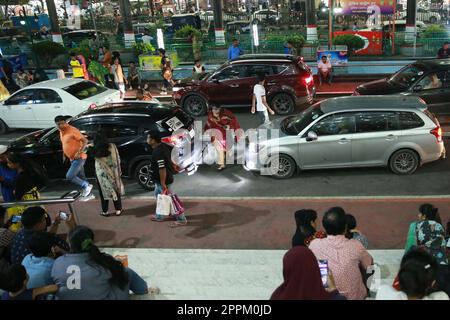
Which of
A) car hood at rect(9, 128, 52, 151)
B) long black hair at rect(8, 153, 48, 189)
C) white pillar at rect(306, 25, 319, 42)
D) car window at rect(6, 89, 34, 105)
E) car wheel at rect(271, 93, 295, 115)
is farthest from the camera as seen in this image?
white pillar at rect(306, 25, 319, 42)

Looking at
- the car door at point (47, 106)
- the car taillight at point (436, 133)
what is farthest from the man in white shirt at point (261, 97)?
the car door at point (47, 106)

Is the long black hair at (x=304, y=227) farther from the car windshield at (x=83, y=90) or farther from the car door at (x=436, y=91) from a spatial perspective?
the car windshield at (x=83, y=90)

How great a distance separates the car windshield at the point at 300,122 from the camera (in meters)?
9.83

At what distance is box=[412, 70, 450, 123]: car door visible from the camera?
12289mm

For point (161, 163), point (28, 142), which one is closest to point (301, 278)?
point (161, 163)

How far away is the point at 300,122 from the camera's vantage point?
33.1ft

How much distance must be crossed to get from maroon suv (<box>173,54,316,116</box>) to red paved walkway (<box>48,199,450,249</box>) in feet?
19.7

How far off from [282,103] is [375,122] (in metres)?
5.12

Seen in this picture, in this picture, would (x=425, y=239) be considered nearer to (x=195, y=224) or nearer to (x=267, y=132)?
(x=195, y=224)

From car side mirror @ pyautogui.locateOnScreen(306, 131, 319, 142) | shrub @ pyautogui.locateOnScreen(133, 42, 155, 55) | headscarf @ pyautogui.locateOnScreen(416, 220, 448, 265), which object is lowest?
headscarf @ pyautogui.locateOnScreen(416, 220, 448, 265)

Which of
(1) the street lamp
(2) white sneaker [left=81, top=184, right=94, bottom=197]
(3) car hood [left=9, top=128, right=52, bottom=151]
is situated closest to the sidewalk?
(2) white sneaker [left=81, top=184, right=94, bottom=197]

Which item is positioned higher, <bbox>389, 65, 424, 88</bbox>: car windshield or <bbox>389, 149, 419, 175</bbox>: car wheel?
<bbox>389, 65, 424, 88</bbox>: car windshield

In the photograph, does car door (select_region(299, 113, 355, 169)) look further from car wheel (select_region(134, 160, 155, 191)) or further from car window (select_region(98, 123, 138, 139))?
car window (select_region(98, 123, 138, 139))
